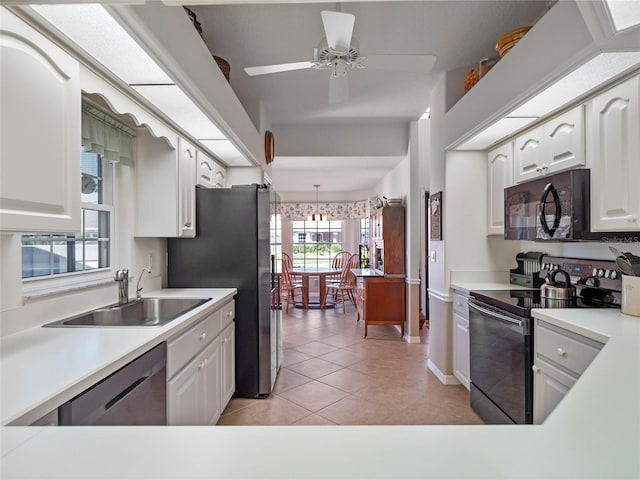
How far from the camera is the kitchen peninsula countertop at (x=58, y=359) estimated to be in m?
0.92

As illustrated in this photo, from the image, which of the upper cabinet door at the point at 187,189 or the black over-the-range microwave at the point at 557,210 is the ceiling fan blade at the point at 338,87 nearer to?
the upper cabinet door at the point at 187,189

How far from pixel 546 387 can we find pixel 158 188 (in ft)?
8.49

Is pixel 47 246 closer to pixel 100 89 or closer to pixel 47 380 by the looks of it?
pixel 100 89

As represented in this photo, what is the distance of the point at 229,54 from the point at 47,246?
6.20ft

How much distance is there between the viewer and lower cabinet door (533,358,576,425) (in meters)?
1.74

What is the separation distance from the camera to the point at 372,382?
129 inches

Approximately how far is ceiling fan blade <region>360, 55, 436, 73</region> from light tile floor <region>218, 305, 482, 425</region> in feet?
7.74

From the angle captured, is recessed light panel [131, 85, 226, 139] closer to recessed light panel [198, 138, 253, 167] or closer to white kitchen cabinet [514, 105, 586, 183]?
recessed light panel [198, 138, 253, 167]

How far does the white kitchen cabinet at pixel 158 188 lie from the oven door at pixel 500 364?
7.04 feet

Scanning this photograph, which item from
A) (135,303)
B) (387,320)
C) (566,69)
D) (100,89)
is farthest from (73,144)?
(387,320)

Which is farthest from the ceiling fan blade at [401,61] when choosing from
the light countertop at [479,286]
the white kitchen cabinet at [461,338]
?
the white kitchen cabinet at [461,338]

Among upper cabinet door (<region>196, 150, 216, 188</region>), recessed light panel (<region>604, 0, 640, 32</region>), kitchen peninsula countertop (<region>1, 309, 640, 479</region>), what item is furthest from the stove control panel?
upper cabinet door (<region>196, 150, 216, 188</region>)

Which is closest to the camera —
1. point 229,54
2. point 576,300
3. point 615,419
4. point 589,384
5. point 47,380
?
point 615,419

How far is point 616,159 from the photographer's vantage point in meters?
1.82
